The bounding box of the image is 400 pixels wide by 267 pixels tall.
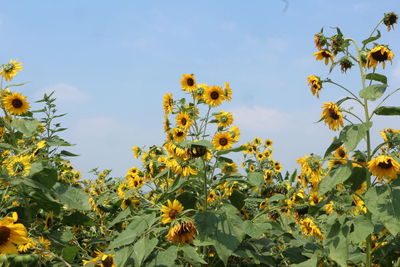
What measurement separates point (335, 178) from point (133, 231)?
1.30 m

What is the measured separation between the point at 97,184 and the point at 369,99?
195 inches

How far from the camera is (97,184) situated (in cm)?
695

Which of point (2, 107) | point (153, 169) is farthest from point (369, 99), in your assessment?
point (2, 107)

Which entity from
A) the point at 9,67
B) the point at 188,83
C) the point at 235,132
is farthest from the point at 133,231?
the point at 9,67

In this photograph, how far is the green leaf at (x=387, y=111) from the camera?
2.86m

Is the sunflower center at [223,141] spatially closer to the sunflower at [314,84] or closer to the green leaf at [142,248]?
the sunflower at [314,84]

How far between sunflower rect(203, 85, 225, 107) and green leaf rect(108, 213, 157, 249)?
4.78ft

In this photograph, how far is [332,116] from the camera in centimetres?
317

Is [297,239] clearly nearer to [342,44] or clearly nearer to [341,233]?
[341,233]

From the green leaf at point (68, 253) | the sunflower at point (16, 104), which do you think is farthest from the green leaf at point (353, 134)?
the sunflower at point (16, 104)

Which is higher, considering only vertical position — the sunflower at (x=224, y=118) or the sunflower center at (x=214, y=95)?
the sunflower center at (x=214, y=95)

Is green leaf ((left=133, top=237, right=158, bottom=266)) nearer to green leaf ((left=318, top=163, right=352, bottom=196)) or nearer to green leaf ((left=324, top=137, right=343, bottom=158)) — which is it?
green leaf ((left=318, top=163, right=352, bottom=196))

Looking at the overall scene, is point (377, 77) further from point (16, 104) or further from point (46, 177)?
point (16, 104)

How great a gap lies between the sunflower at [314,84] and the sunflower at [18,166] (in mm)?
2064
